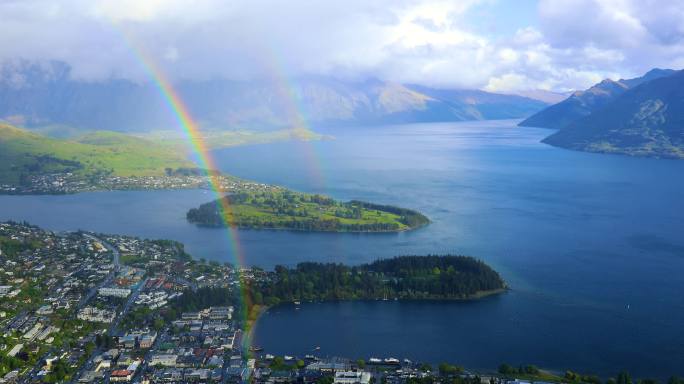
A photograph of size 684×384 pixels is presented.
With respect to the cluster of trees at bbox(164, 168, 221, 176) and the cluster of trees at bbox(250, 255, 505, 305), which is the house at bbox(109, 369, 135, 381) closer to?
the cluster of trees at bbox(250, 255, 505, 305)

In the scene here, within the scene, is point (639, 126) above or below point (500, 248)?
above

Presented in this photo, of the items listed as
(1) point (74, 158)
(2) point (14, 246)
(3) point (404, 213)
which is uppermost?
(1) point (74, 158)

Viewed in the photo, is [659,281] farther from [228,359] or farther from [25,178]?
[25,178]

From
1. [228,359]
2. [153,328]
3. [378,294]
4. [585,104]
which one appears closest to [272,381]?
[228,359]

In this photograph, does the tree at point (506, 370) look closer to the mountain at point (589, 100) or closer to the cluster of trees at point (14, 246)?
the cluster of trees at point (14, 246)

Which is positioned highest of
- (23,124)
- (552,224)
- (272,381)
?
(23,124)

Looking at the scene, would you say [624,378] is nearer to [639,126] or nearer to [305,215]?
[305,215]

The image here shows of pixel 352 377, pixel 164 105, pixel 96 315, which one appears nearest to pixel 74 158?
pixel 96 315
